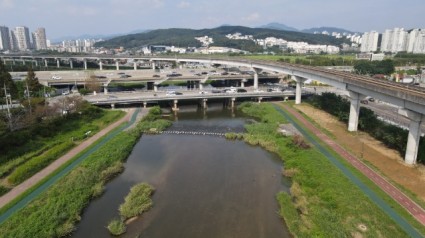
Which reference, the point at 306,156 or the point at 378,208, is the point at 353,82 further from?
the point at 378,208

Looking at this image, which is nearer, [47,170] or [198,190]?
[198,190]

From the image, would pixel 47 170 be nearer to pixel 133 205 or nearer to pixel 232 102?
pixel 133 205

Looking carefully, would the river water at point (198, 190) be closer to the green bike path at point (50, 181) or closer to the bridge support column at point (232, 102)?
the green bike path at point (50, 181)

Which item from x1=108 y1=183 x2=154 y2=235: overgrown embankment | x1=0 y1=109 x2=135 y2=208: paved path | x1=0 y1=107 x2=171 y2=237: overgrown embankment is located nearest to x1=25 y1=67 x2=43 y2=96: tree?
x1=0 y1=109 x2=135 y2=208: paved path

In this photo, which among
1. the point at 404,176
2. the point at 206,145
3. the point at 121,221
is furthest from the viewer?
the point at 206,145

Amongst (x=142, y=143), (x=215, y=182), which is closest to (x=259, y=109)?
(x=142, y=143)

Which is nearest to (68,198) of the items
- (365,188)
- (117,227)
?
(117,227)
